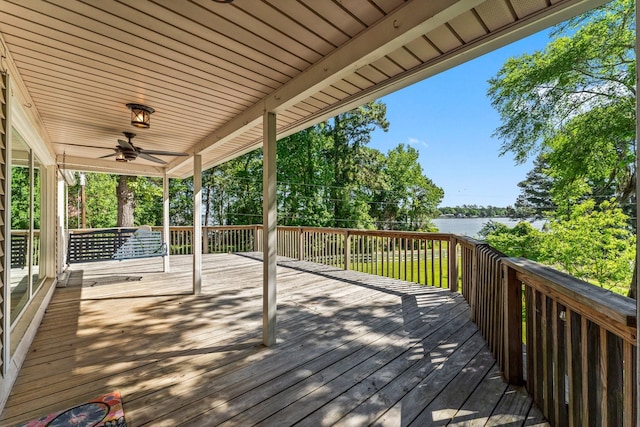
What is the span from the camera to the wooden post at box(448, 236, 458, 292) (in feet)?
13.4

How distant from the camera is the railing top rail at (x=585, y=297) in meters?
0.96

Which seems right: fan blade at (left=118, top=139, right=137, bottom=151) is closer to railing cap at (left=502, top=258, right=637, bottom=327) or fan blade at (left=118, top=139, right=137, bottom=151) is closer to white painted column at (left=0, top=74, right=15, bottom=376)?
white painted column at (left=0, top=74, right=15, bottom=376)

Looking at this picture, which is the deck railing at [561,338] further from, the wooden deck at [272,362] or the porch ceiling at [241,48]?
the porch ceiling at [241,48]

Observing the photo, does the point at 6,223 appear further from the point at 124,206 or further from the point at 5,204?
the point at 124,206

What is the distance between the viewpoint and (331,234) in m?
6.34

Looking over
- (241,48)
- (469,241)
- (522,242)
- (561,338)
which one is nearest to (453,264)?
(469,241)

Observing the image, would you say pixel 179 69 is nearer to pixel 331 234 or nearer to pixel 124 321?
pixel 124 321

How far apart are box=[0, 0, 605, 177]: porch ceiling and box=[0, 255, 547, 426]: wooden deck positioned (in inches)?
85.7

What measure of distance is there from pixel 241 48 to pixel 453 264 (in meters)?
3.86

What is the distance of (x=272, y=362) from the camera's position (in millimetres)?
2275

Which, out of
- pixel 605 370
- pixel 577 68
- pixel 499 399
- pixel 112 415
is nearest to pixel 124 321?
Result: pixel 112 415

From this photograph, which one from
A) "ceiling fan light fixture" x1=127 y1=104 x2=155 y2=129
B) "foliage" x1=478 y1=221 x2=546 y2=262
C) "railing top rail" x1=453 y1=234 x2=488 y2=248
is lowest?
"foliage" x1=478 y1=221 x2=546 y2=262

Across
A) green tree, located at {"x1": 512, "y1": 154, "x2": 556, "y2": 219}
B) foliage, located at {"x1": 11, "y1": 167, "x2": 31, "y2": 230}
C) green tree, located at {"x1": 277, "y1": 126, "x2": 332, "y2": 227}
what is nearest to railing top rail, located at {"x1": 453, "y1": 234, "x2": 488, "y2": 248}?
foliage, located at {"x1": 11, "y1": 167, "x2": 31, "y2": 230}

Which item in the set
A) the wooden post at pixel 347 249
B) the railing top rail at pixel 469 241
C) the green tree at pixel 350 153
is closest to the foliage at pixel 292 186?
the green tree at pixel 350 153
